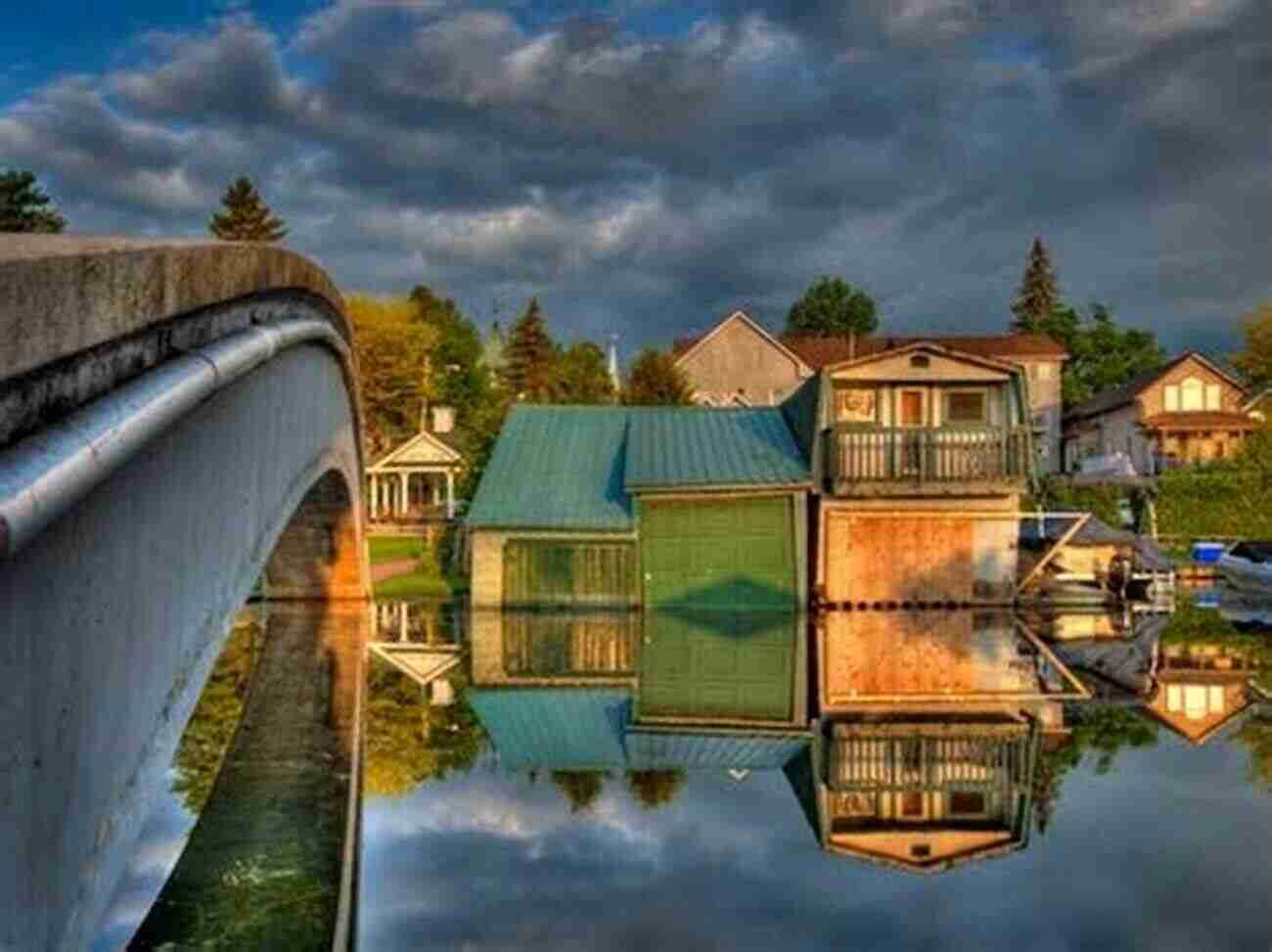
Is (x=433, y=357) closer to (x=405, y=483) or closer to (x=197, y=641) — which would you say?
(x=405, y=483)

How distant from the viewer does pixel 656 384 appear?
5619cm

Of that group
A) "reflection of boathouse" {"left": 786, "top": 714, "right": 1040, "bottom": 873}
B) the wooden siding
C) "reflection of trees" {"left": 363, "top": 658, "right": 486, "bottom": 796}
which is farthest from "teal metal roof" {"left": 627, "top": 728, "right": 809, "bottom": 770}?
the wooden siding

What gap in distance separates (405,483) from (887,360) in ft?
128

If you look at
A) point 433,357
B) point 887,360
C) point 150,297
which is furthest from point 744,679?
point 433,357

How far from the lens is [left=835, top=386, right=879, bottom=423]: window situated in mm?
35594

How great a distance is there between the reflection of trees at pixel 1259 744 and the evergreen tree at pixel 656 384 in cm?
3885

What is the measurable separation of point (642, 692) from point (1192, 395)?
62.5 m

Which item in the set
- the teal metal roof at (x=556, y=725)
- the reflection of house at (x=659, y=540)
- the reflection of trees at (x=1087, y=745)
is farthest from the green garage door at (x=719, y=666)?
the reflection of trees at (x=1087, y=745)

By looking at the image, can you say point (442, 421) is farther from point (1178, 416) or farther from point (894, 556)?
point (894, 556)

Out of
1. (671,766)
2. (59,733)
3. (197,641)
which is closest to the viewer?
(59,733)

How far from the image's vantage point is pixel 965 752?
15734 millimetres

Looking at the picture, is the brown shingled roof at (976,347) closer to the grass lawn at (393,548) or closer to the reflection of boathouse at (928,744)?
the grass lawn at (393,548)

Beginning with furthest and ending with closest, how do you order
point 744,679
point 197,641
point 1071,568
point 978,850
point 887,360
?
point 1071,568, point 887,360, point 744,679, point 978,850, point 197,641

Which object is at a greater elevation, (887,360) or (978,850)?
(887,360)
